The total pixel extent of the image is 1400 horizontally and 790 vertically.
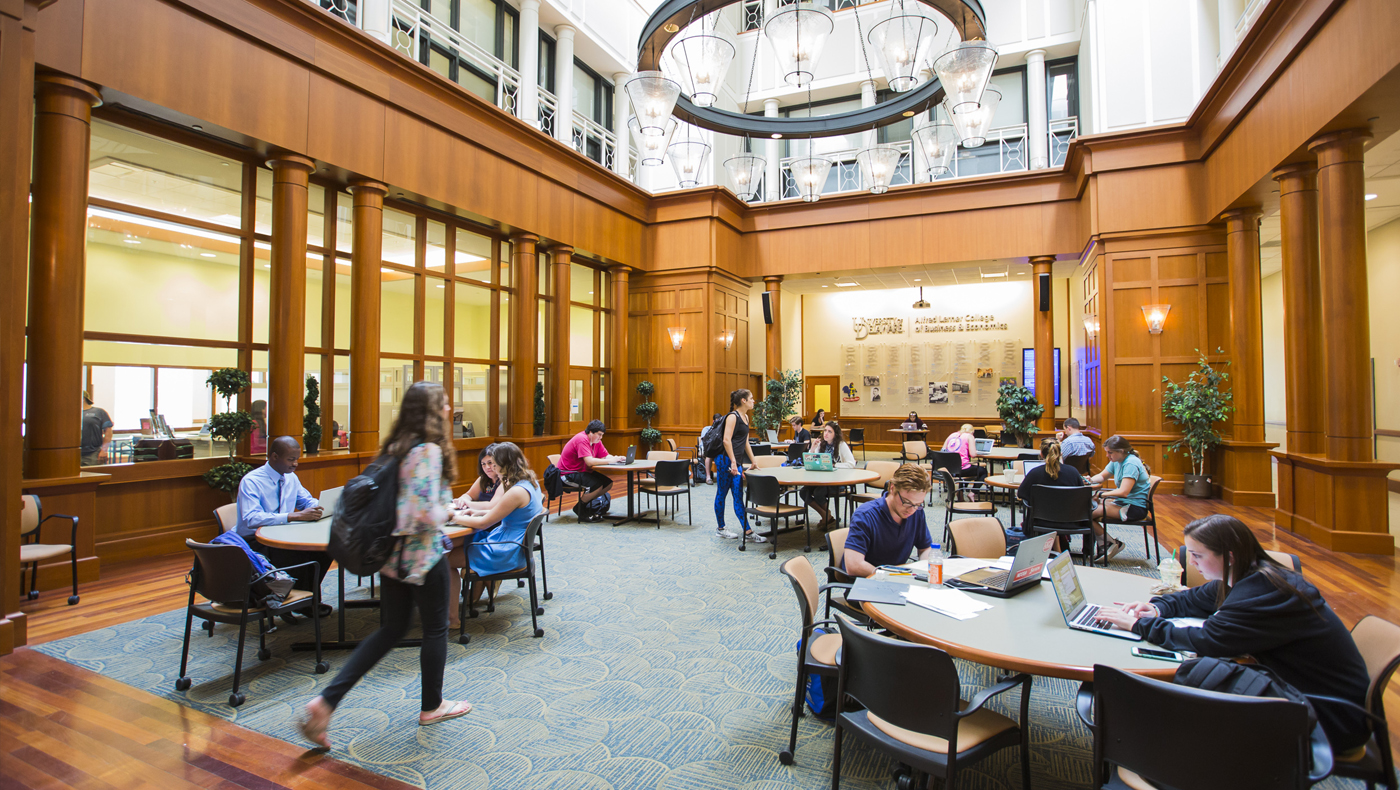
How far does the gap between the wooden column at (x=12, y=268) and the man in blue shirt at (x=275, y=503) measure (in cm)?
105

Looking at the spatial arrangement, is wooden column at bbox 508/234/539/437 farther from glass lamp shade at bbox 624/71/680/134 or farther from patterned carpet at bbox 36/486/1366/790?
glass lamp shade at bbox 624/71/680/134

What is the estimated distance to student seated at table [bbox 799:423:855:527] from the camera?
674 centimetres

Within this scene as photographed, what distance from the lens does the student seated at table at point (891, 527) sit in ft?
11.1

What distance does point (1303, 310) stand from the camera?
653 centimetres

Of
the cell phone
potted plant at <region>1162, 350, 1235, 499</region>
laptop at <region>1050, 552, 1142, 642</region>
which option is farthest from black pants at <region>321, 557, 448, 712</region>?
potted plant at <region>1162, 350, 1235, 499</region>

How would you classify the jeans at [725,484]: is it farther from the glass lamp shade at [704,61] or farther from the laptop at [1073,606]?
the laptop at [1073,606]

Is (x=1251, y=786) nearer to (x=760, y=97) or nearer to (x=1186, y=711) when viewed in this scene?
(x=1186, y=711)

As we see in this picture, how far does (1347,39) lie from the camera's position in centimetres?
509

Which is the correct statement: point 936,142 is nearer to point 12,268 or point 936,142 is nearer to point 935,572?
point 935,572

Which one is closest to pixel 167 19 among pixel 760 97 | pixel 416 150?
pixel 416 150

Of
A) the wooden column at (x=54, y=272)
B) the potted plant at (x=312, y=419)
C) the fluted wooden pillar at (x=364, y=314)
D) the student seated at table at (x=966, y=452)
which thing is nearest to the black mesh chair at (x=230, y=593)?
the wooden column at (x=54, y=272)

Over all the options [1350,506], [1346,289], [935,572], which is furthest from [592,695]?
[1346,289]

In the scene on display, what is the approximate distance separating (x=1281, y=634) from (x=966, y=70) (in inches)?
156

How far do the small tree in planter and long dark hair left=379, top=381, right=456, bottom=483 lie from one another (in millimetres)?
9027
